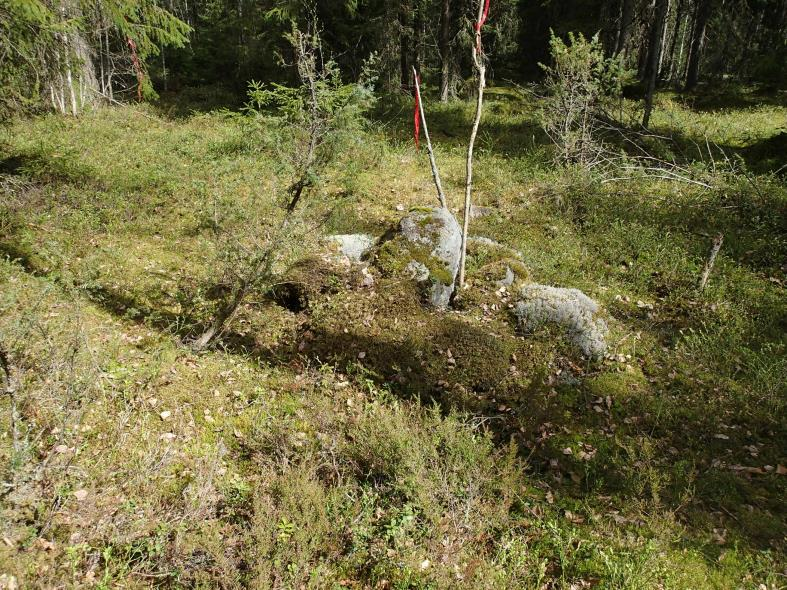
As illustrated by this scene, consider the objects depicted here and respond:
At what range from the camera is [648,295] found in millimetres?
7816

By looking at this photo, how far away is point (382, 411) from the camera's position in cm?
493

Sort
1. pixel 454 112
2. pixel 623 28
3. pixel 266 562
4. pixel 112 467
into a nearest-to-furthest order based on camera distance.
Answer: pixel 266 562 → pixel 112 467 → pixel 623 28 → pixel 454 112

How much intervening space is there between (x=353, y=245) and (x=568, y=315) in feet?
12.8

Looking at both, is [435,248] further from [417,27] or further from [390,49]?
[417,27]

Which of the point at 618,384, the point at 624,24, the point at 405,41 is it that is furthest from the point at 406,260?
the point at 624,24

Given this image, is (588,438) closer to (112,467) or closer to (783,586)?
(783,586)

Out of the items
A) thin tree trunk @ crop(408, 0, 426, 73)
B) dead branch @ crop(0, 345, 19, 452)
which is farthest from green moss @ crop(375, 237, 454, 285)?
thin tree trunk @ crop(408, 0, 426, 73)

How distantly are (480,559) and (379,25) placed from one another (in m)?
19.1

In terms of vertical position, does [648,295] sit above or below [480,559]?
above

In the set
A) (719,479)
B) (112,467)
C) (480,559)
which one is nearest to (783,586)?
(719,479)

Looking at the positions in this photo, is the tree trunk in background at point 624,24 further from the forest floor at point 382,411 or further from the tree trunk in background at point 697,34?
the forest floor at point 382,411

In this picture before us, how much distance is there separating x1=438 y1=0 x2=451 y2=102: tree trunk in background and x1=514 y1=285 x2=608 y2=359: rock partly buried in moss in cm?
1429

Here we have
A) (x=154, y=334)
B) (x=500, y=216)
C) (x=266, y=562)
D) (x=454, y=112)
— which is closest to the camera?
(x=266, y=562)

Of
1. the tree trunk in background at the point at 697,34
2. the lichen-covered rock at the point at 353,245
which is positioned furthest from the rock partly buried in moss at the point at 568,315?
the tree trunk in background at the point at 697,34
